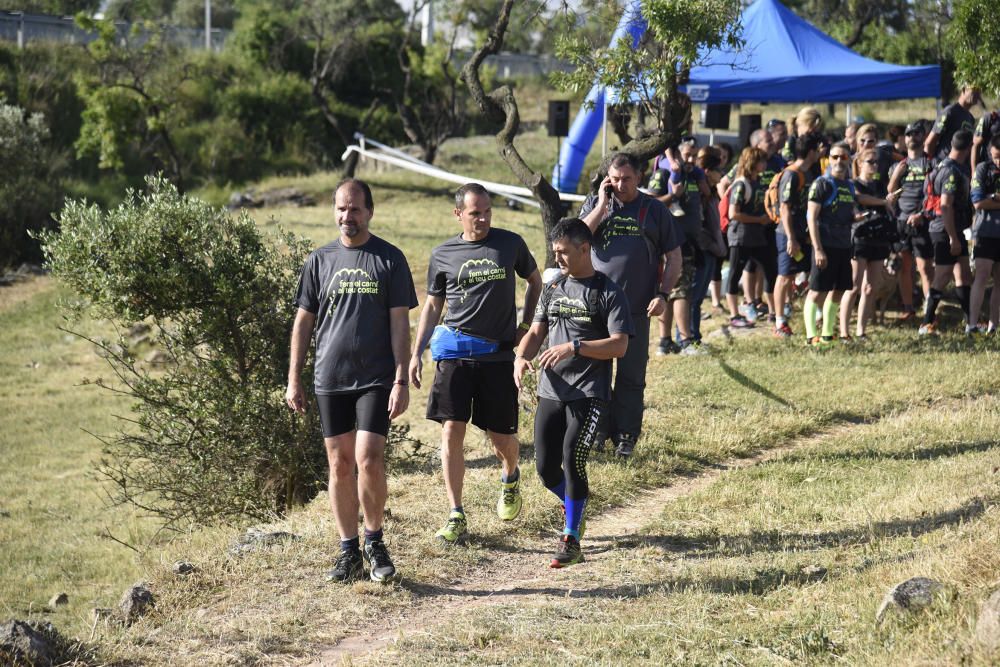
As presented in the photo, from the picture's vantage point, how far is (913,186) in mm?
11531

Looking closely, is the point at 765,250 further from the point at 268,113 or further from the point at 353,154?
the point at 268,113

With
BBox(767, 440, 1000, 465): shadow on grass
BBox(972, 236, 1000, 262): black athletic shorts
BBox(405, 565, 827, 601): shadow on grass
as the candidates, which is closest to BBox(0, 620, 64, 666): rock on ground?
BBox(405, 565, 827, 601): shadow on grass

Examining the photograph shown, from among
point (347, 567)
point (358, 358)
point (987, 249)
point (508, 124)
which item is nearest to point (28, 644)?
point (347, 567)

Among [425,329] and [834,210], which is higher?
[834,210]

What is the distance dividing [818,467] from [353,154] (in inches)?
856

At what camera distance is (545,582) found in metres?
5.90

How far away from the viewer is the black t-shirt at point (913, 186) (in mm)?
11477

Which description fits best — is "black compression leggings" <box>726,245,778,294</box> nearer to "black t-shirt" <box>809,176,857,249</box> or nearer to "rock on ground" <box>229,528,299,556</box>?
"black t-shirt" <box>809,176,857,249</box>

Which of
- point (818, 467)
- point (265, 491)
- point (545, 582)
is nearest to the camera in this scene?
point (545, 582)

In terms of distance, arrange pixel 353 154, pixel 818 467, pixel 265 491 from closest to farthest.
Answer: pixel 818 467 < pixel 265 491 < pixel 353 154

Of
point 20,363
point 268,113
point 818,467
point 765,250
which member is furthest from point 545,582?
point 268,113

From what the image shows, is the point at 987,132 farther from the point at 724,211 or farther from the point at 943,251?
the point at 724,211

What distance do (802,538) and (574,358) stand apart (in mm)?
1695

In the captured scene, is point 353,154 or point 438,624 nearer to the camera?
point 438,624
